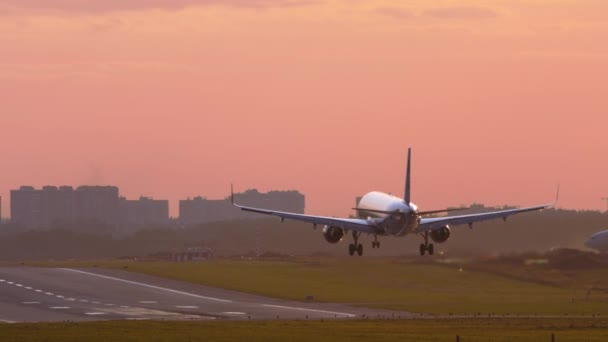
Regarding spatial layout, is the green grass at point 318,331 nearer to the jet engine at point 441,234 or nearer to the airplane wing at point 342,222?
the jet engine at point 441,234

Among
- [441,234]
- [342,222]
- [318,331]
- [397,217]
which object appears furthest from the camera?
[318,331]

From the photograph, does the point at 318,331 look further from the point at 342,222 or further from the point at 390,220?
the point at 390,220

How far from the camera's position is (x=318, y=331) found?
147 meters

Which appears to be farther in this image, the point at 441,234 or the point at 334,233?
the point at 334,233

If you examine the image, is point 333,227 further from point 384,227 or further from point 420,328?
point 420,328

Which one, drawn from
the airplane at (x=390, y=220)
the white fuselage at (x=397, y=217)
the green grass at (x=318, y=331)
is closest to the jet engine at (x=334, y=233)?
the airplane at (x=390, y=220)

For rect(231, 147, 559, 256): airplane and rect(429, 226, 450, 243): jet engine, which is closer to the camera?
rect(231, 147, 559, 256): airplane

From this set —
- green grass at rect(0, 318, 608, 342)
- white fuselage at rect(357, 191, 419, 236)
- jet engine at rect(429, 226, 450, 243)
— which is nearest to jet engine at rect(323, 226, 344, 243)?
white fuselage at rect(357, 191, 419, 236)

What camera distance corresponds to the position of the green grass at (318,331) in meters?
135

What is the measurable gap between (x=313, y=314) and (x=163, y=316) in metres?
20.9

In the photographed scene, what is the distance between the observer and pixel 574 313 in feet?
621

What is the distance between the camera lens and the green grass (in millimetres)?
134875

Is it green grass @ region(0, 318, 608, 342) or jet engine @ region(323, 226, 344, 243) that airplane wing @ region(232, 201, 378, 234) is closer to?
jet engine @ region(323, 226, 344, 243)

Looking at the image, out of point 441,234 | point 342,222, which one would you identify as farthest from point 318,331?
point 441,234
